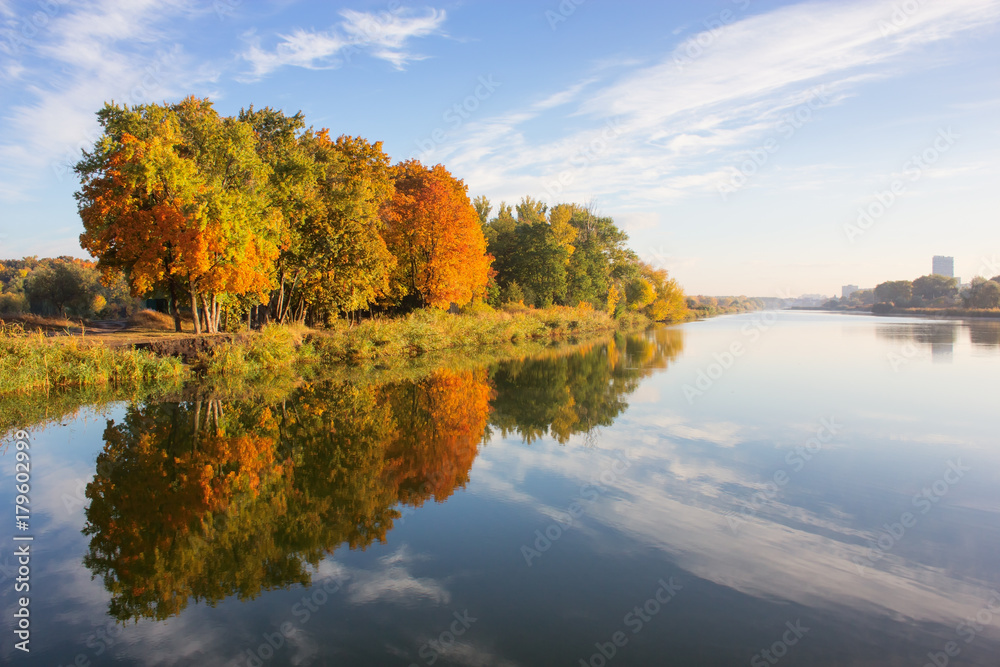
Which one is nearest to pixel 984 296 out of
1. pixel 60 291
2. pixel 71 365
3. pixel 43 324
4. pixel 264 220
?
pixel 264 220

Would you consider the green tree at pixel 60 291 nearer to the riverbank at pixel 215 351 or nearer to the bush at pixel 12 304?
the bush at pixel 12 304

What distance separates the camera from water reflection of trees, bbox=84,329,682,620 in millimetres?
5762

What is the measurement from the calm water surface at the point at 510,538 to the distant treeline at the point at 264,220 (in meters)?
7.71

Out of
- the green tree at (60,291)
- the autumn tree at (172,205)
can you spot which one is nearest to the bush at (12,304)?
the green tree at (60,291)

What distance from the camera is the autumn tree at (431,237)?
2969cm

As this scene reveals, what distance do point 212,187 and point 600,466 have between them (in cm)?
1588

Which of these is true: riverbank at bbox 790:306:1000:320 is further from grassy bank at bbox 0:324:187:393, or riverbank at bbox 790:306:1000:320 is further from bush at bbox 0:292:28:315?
bush at bbox 0:292:28:315

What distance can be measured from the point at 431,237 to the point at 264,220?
1097 centimetres

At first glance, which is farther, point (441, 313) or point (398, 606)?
point (441, 313)

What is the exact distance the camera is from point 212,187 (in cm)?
1831

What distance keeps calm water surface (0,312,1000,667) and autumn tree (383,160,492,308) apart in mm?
17938

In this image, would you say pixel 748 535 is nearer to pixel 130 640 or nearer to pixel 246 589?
pixel 246 589

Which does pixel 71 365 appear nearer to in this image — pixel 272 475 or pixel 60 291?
pixel 272 475

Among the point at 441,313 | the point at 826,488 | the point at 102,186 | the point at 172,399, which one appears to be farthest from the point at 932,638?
the point at 441,313
